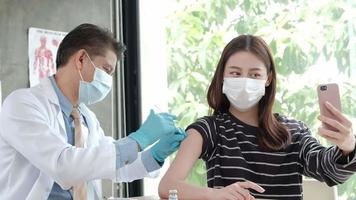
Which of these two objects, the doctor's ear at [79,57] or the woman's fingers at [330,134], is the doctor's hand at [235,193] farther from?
the doctor's ear at [79,57]

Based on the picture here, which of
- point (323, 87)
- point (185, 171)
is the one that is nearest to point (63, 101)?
point (185, 171)

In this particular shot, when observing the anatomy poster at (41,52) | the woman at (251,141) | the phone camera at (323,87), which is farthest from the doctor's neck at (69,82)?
the phone camera at (323,87)

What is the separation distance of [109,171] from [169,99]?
1.41 meters

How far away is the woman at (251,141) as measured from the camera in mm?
1683

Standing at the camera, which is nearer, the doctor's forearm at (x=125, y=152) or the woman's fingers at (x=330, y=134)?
the woman's fingers at (x=330, y=134)

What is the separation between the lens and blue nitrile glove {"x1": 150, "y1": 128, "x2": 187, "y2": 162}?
69.7 inches

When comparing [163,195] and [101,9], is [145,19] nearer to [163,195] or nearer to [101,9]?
[101,9]

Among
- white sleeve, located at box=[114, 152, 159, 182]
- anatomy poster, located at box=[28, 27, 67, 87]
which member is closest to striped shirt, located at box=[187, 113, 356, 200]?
white sleeve, located at box=[114, 152, 159, 182]

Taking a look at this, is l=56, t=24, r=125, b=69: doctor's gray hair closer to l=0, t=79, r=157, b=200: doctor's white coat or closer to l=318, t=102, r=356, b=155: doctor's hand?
l=0, t=79, r=157, b=200: doctor's white coat

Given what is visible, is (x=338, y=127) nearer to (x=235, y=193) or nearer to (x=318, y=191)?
(x=235, y=193)

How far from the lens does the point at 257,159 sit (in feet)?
5.66

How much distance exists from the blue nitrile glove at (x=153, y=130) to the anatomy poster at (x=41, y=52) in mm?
1023

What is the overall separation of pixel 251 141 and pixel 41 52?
138cm

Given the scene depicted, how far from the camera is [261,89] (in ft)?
5.79
